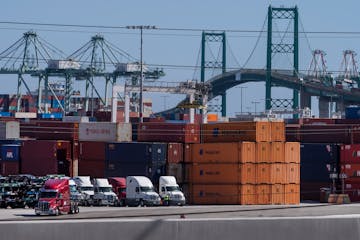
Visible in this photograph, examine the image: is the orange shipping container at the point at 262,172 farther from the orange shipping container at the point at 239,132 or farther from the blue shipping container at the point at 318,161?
the blue shipping container at the point at 318,161

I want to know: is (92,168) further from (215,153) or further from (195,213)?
(195,213)

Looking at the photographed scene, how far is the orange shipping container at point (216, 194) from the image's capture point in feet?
181

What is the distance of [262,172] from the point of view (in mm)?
55531

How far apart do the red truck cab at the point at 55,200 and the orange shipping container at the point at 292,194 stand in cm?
1806

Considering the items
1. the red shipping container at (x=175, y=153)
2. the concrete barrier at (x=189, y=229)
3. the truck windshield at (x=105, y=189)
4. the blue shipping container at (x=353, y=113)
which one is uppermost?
the blue shipping container at (x=353, y=113)

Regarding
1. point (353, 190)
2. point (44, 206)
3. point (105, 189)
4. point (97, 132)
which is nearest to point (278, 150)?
point (353, 190)

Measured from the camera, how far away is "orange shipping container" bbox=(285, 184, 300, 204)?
183ft

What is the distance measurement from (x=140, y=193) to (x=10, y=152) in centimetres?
1054

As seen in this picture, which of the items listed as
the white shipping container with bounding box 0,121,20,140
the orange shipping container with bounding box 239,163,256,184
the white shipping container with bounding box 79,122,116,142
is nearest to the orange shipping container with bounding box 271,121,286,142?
the orange shipping container with bounding box 239,163,256,184

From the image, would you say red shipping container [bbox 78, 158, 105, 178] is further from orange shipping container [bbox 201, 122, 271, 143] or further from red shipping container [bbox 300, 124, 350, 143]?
red shipping container [bbox 300, 124, 350, 143]

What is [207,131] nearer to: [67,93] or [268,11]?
[67,93]

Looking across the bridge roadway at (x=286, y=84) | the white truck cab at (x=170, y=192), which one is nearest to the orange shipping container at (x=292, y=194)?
the white truck cab at (x=170, y=192)

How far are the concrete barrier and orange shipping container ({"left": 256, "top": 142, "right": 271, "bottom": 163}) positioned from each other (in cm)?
4231

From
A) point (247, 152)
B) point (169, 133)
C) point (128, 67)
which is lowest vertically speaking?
point (247, 152)
